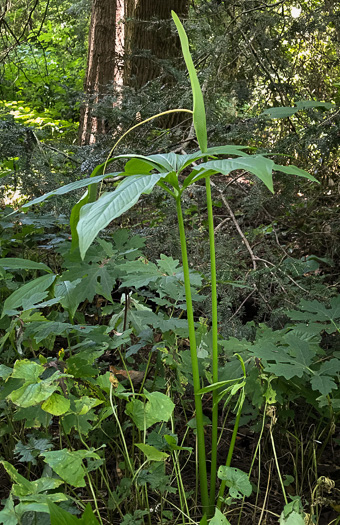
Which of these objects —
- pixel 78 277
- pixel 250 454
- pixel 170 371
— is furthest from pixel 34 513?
pixel 250 454

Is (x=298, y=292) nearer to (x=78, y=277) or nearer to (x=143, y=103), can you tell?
(x=78, y=277)

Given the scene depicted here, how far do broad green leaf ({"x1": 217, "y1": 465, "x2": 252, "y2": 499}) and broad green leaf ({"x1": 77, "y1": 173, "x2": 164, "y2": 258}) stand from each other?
777 mm

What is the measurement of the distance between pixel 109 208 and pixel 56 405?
607 millimetres

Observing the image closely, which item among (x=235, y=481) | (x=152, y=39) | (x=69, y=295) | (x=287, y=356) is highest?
(x=152, y=39)

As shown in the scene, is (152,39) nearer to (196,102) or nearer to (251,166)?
(196,102)

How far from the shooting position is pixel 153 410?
1.35 m

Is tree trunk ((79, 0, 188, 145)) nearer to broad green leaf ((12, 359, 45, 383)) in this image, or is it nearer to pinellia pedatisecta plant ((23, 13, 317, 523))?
pinellia pedatisecta plant ((23, 13, 317, 523))

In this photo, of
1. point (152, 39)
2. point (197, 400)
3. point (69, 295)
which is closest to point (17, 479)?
point (197, 400)

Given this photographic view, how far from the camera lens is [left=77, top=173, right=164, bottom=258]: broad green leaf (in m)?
0.94

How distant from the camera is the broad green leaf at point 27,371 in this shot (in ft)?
4.31

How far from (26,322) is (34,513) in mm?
620

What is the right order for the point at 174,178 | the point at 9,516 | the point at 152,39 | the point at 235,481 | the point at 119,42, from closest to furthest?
1. the point at 9,516
2. the point at 174,178
3. the point at 235,481
4. the point at 152,39
5. the point at 119,42

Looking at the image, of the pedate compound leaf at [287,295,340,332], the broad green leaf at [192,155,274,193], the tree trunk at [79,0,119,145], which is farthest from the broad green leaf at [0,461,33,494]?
the tree trunk at [79,0,119,145]

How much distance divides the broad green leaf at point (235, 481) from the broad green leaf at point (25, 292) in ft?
2.51
